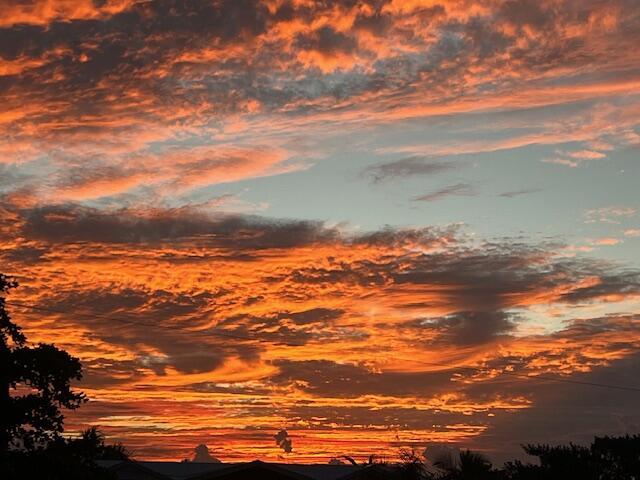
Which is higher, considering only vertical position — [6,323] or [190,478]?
[6,323]

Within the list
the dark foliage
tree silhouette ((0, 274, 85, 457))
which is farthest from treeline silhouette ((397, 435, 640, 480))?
tree silhouette ((0, 274, 85, 457))

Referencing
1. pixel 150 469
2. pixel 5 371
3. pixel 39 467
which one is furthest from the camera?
pixel 150 469

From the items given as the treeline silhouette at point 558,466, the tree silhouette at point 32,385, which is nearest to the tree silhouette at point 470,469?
the treeline silhouette at point 558,466

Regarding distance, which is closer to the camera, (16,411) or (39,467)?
(39,467)

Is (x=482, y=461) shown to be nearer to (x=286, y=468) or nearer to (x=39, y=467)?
(x=286, y=468)

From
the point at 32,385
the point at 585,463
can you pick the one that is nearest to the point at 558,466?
the point at 585,463

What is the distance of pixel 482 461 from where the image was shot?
128ft

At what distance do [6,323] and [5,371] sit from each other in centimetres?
164

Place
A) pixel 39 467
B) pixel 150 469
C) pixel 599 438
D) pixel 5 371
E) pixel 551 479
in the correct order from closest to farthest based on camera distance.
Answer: pixel 39 467, pixel 5 371, pixel 551 479, pixel 599 438, pixel 150 469

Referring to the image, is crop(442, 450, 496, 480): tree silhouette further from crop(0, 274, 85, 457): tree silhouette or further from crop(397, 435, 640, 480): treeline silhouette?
crop(0, 274, 85, 457): tree silhouette

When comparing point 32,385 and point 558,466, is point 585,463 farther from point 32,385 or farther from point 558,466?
point 32,385

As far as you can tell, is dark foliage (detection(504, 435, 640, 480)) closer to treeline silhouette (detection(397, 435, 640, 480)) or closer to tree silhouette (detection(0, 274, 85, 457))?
treeline silhouette (detection(397, 435, 640, 480))

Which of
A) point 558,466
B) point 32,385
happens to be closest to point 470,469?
point 558,466

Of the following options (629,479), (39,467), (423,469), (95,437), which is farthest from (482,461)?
(39,467)
